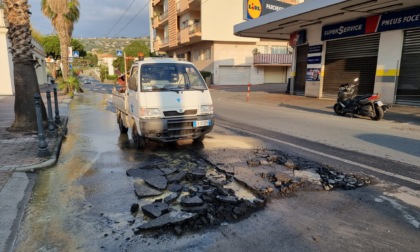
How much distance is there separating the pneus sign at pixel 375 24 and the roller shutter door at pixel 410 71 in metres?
0.52

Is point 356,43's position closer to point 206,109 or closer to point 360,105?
point 360,105

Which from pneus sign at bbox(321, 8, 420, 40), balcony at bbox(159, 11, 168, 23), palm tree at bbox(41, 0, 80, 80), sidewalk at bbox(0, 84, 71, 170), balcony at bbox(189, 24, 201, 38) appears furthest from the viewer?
balcony at bbox(159, 11, 168, 23)

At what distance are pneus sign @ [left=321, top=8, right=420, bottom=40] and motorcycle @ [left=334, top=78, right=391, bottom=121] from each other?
15.1 ft

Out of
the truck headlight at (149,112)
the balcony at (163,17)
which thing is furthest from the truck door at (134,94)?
the balcony at (163,17)

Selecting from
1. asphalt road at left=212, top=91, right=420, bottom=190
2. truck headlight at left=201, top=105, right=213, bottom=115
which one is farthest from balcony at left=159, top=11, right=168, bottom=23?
truck headlight at left=201, top=105, right=213, bottom=115

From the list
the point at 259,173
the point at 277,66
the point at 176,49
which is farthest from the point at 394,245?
the point at 176,49

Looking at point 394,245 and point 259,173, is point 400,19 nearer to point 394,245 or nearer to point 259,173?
point 259,173

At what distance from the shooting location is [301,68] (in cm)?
2186

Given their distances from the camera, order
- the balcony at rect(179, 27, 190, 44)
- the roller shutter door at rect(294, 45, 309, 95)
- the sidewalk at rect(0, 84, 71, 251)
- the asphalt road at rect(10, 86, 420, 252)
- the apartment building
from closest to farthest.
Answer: the asphalt road at rect(10, 86, 420, 252), the sidewalk at rect(0, 84, 71, 251), the roller shutter door at rect(294, 45, 309, 95), the apartment building, the balcony at rect(179, 27, 190, 44)

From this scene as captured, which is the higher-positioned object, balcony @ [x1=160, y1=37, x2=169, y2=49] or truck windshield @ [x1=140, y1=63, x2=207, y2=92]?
balcony @ [x1=160, y1=37, x2=169, y2=49]

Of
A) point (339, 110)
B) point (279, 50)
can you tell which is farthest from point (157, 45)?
point (339, 110)

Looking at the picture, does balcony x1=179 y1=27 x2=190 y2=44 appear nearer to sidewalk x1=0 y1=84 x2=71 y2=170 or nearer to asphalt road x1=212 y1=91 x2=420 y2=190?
asphalt road x1=212 y1=91 x2=420 y2=190

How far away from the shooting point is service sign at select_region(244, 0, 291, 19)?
915 inches

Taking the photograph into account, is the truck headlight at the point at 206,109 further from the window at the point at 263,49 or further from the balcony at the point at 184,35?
the window at the point at 263,49
